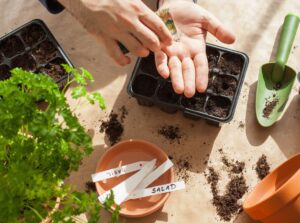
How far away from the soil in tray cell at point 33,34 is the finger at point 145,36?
480mm

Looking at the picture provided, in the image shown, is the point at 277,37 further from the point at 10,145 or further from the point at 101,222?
the point at 10,145

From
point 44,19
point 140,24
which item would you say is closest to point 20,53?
point 44,19

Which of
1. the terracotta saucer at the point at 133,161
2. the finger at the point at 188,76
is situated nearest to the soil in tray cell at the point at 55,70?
the terracotta saucer at the point at 133,161

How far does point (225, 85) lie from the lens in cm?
154

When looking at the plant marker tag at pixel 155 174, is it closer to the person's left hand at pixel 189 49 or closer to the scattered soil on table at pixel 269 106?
the person's left hand at pixel 189 49

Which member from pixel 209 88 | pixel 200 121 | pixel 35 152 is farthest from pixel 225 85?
pixel 35 152

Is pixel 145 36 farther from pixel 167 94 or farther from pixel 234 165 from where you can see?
pixel 234 165

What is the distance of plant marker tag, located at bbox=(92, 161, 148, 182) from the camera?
1.47 meters

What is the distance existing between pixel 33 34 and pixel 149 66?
486 millimetres

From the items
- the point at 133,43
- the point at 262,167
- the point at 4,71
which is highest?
the point at 133,43

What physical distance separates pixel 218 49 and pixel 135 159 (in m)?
0.51

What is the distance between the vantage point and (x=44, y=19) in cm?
180

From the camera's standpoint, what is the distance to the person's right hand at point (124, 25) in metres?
1.35

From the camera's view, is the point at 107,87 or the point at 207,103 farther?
the point at 107,87
